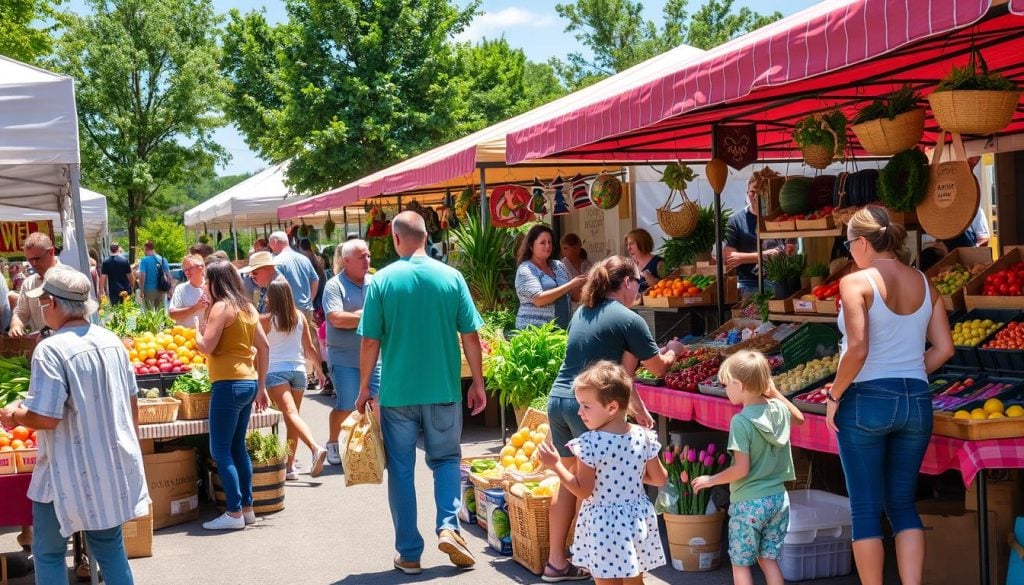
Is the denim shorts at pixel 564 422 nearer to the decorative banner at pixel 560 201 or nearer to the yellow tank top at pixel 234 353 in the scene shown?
the yellow tank top at pixel 234 353

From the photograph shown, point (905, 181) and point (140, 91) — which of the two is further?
point (140, 91)

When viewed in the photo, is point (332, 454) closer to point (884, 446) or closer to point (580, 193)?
point (580, 193)

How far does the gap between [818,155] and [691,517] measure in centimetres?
279

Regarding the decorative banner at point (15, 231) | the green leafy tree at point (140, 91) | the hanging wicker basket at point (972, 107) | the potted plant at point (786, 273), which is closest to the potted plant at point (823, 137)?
A: the potted plant at point (786, 273)

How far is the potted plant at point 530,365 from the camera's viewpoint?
912cm

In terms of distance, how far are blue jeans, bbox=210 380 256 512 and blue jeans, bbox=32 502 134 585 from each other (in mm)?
2418

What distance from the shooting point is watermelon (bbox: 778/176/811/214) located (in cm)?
765

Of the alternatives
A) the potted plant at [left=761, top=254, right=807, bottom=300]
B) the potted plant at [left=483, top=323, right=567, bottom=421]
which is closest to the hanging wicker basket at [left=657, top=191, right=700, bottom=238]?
the potted plant at [left=483, top=323, right=567, bottom=421]

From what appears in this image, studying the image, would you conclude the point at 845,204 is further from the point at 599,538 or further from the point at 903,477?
the point at 599,538

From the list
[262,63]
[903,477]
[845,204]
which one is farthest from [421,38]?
[903,477]

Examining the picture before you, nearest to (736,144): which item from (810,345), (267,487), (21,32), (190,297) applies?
(810,345)

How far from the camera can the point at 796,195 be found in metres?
7.65

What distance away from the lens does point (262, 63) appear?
2923 centimetres

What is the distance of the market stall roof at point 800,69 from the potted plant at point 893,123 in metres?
0.28
